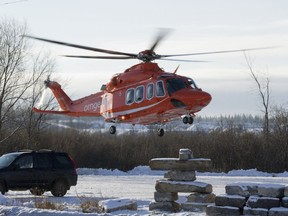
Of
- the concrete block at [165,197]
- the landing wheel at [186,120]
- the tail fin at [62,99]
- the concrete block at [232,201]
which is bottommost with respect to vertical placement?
the concrete block at [232,201]

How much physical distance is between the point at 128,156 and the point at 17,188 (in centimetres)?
3181

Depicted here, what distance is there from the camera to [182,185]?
20.4 m

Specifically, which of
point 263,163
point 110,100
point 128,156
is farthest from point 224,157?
point 110,100

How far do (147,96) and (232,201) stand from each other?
11.7 metres

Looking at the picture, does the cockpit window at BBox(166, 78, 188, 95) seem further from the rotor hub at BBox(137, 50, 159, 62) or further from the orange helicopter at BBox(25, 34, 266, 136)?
the rotor hub at BBox(137, 50, 159, 62)

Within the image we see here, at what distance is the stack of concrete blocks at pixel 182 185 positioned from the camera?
20.4 m

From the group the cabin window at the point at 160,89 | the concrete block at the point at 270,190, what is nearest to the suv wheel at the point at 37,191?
the cabin window at the point at 160,89

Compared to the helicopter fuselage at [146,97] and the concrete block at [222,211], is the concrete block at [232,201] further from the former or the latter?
the helicopter fuselage at [146,97]

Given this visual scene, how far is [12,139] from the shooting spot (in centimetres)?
5850

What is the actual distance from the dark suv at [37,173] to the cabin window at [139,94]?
13.0 ft

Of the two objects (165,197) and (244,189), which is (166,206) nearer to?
(165,197)

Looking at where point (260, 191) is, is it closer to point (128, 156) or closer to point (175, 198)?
point (175, 198)

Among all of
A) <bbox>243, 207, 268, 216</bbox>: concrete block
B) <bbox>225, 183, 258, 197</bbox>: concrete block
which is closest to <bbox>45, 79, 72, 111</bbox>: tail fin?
<bbox>225, 183, 258, 197</bbox>: concrete block

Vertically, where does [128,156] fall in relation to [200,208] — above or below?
above
